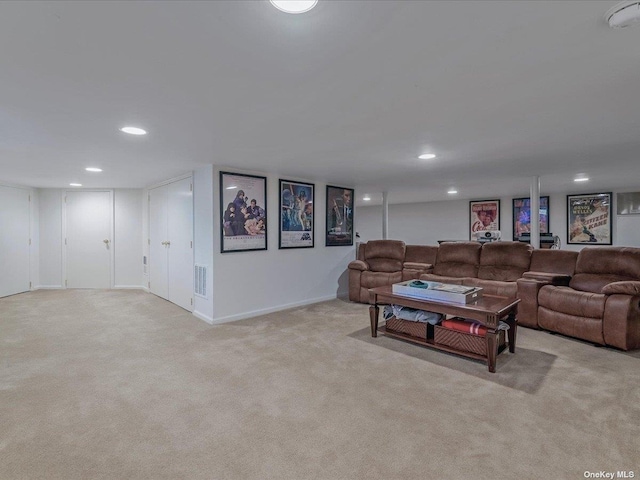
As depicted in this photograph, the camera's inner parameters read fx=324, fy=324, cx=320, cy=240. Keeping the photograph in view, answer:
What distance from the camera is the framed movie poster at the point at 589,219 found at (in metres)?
7.18

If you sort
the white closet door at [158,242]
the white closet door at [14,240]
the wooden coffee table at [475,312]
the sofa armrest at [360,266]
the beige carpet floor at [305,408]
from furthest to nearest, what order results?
the white closet door at [14,240]
the white closet door at [158,242]
the sofa armrest at [360,266]
the wooden coffee table at [475,312]
the beige carpet floor at [305,408]

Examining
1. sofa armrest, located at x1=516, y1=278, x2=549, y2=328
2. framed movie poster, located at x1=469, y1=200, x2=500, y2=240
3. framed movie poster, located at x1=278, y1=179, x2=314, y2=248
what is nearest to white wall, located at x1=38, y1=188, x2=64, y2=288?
framed movie poster, located at x1=278, y1=179, x2=314, y2=248

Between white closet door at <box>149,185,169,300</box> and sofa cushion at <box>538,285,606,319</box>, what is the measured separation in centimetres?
545

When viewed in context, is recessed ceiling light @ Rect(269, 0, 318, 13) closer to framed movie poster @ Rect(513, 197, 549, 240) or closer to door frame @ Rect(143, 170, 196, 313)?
door frame @ Rect(143, 170, 196, 313)

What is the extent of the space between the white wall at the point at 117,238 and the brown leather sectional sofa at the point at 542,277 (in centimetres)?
443

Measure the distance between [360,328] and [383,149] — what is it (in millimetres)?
2107

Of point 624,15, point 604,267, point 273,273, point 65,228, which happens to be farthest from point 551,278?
point 65,228

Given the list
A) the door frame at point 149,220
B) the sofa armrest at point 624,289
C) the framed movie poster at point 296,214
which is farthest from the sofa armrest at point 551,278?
the door frame at point 149,220

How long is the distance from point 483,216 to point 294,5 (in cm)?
881

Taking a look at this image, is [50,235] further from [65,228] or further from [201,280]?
[201,280]

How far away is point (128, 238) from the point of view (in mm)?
6531

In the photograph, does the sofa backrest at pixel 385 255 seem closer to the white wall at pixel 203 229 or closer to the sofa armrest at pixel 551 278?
the sofa armrest at pixel 551 278

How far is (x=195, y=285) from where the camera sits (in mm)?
4500

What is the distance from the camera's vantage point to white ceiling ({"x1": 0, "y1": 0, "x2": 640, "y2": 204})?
4.14ft
